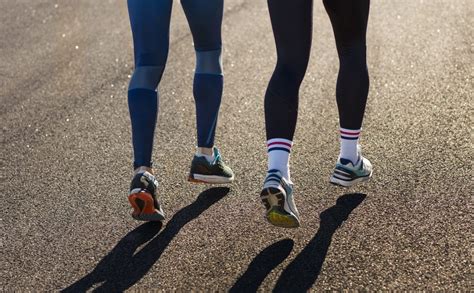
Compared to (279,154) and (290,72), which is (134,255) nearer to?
(279,154)

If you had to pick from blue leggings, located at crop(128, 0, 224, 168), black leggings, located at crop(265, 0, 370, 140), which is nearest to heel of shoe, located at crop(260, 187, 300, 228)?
black leggings, located at crop(265, 0, 370, 140)

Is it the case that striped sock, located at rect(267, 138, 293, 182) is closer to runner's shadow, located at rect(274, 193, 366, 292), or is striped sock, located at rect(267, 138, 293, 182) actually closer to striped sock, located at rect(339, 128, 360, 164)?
runner's shadow, located at rect(274, 193, 366, 292)

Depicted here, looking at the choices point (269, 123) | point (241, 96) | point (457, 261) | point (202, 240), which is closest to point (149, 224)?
point (202, 240)

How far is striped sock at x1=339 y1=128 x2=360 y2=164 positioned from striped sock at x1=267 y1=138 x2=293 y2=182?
0.47 metres

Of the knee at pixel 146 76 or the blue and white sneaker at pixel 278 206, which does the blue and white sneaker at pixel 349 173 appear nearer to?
the blue and white sneaker at pixel 278 206

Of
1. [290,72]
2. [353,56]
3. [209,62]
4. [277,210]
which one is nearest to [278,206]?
[277,210]

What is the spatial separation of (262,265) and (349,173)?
89 centimetres

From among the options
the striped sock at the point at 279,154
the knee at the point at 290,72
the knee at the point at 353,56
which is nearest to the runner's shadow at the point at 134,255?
the striped sock at the point at 279,154

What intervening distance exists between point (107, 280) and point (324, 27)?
489 centimetres

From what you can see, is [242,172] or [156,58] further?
[242,172]

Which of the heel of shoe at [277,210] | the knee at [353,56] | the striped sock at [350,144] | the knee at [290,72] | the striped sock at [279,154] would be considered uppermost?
the knee at [290,72]

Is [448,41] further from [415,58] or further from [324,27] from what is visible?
[324,27]

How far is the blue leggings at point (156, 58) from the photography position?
4.58 metres

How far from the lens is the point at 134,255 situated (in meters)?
4.43
